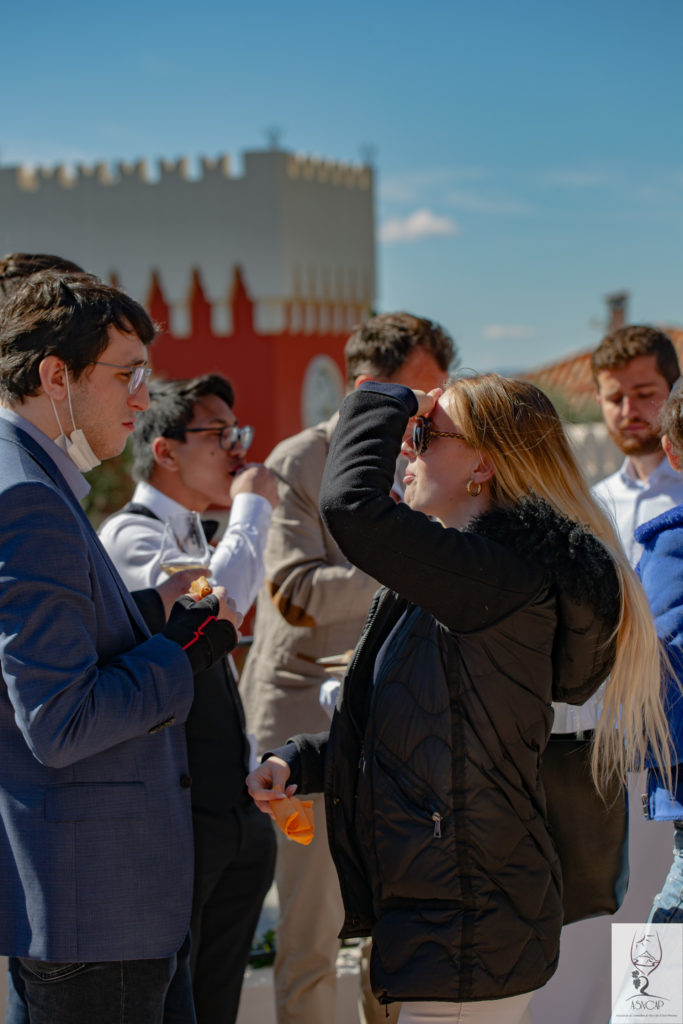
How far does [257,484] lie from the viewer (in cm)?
283

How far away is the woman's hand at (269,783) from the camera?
203 centimetres

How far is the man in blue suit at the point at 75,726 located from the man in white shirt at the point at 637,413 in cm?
210

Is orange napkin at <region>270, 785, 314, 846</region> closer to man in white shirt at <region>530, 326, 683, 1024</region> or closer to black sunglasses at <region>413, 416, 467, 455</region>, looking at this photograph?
black sunglasses at <region>413, 416, 467, 455</region>

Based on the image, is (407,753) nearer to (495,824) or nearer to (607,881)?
(495,824)

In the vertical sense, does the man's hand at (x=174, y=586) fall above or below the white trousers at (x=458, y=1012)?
above

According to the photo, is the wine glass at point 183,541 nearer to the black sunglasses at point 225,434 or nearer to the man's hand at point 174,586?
the man's hand at point 174,586

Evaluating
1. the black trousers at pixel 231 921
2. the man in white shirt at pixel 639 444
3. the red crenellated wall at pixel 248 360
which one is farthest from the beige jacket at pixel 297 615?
the red crenellated wall at pixel 248 360

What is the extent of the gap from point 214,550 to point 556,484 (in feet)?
3.49

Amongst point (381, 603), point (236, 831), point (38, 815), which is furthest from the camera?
point (236, 831)

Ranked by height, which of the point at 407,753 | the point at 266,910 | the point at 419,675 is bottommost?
the point at 266,910

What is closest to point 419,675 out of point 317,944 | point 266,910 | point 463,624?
point 463,624

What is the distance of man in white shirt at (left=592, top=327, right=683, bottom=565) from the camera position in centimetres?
360

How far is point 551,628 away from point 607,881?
582 mm

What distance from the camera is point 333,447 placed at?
1.88 m
